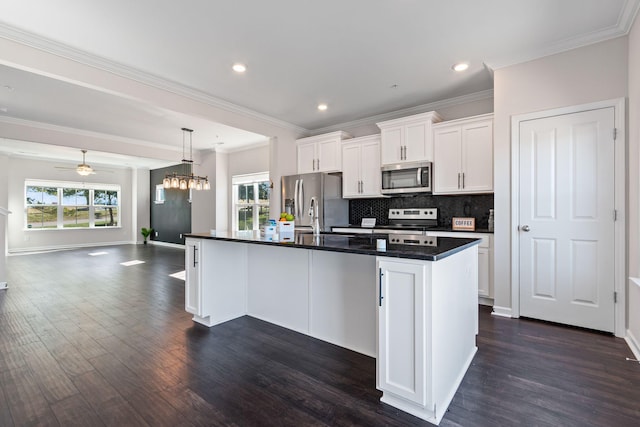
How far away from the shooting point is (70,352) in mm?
2395

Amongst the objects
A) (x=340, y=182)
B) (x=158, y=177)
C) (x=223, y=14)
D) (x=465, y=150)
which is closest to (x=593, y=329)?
(x=465, y=150)

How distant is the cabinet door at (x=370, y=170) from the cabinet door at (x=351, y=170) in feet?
0.26

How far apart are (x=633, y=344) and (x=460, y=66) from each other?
2.96 meters

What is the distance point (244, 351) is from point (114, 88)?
120 inches

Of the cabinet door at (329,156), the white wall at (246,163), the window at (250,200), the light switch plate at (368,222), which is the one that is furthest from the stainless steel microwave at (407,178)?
the window at (250,200)

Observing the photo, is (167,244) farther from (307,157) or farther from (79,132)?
(307,157)

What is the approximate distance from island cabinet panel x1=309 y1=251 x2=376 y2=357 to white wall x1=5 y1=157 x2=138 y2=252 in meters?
9.34

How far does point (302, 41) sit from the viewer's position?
2.85 m

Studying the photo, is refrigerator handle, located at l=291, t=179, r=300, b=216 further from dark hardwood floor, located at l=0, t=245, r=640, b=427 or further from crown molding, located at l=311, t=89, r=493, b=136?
dark hardwood floor, located at l=0, t=245, r=640, b=427

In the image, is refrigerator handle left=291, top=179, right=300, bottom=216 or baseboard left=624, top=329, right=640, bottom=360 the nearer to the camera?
baseboard left=624, top=329, right=640, bottom=360

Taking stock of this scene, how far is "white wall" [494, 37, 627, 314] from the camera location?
8.84 feet

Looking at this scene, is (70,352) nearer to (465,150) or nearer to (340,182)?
(340,182)

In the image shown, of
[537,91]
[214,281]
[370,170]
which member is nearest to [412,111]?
[370,170]

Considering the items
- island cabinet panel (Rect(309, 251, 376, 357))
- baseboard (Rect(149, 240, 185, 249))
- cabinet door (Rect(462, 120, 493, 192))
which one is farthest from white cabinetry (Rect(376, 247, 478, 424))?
baseboard (Rect(149, 240, 185, 249))
